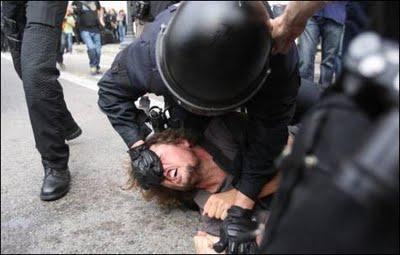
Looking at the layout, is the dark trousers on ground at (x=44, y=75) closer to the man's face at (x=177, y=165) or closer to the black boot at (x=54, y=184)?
the black boot at (x=54, y=184)

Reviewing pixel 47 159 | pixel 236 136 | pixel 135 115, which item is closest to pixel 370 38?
pixel 236 136

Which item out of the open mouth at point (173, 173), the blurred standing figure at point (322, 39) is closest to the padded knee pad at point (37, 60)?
the open mouth at point (173, 173)

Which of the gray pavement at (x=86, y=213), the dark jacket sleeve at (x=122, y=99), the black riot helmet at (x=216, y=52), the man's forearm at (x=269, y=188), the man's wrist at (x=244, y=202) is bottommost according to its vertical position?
the gray pavement at (x=86, y=213)

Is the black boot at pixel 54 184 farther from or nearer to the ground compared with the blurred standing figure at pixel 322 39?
nearer to the ground

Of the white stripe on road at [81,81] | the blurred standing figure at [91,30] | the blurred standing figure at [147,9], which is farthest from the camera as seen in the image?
the blurred standing figure at [91,30]

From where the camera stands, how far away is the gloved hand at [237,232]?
165 centimetres

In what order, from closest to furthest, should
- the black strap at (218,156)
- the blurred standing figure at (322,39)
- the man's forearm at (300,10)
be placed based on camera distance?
the man's forearm at (300,10), the black strap at (218,156), the blurred standing figure at (322,39)

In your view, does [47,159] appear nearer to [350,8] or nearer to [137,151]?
[137,151]

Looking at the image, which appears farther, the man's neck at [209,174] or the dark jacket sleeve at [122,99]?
the man's neck at [209,174]

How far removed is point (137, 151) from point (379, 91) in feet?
4.38

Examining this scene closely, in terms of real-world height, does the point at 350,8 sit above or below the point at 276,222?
above

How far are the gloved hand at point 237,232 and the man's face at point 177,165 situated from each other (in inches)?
8.2

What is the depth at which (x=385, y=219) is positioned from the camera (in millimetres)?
666

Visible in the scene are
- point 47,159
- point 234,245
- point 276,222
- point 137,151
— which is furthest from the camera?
point 47,159
